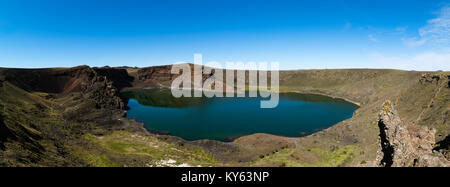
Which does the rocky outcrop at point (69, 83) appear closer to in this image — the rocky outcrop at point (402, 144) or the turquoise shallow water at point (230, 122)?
the turquoise shallow water at point (230, 122)

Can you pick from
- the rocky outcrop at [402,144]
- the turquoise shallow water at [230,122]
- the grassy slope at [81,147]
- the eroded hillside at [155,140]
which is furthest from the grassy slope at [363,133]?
the grassy slope at [81,147]

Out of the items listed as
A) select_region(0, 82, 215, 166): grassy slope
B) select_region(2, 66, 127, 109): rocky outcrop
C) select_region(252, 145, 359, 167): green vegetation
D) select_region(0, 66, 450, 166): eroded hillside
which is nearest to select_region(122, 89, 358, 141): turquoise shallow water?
select_region(0, 66, 450, 166): eroded hillside

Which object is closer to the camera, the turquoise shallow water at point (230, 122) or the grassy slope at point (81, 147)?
the grassy slope at point (81, 147)

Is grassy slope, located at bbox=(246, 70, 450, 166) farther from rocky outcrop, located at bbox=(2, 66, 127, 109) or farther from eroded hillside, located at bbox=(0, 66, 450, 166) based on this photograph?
rocky outcrop, located at bbox=(2, 66, 127, 109)

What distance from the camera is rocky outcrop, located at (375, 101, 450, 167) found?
1323 centimetres

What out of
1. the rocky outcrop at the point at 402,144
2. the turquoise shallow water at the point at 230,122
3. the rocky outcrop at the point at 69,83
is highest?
the rocky outcrop at the point at 69,83

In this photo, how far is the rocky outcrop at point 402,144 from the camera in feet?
43.4

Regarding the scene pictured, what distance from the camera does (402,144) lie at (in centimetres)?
1496

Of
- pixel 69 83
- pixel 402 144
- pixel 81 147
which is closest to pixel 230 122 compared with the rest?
pixel 81 147

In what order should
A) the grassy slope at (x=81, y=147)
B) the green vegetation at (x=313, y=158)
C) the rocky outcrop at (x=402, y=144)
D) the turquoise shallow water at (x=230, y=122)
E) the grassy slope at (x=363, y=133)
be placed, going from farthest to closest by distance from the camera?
the turquoise shallow water at (x=230, y=122) < the grassy slope at (x=363, y=133) < the green vegetation at (x=313, y=158) < the grassy slope at (x=81, y=147) < the rocky outcrop at (x=402, y=144)

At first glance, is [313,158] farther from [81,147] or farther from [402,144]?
[81,147]

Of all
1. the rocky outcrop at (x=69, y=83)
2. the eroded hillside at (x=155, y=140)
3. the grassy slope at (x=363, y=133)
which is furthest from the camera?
the rocky outcrop at (x=69, y=83)

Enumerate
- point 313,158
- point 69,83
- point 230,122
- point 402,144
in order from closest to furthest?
point 402,144
point 313,158
point 230,122
point 69,83
